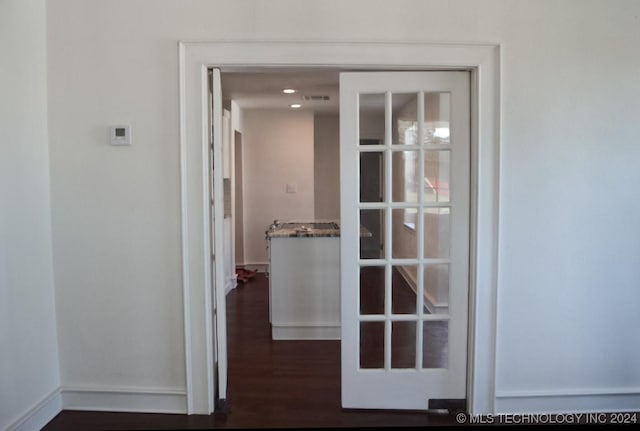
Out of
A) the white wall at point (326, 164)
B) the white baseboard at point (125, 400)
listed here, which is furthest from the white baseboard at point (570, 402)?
the white wall at point (326, 164)

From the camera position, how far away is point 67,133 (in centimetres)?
244

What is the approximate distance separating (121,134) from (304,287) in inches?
75.2

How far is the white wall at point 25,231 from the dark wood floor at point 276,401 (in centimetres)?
29

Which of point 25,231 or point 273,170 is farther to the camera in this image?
point 273,170

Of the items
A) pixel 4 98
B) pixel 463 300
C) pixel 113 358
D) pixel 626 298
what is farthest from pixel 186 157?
pixel 626 298

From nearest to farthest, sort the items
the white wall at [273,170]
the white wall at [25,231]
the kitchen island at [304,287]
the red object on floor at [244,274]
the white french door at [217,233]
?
the white wall at [25,231]
the white french door at [217,233]
the kitchen island at [304,287]
the red object on floor at [244,274]
the white wall at [273,170]

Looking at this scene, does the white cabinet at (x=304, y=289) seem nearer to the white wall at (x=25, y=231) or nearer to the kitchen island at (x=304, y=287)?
the kitchen island at (x=304, y=287)

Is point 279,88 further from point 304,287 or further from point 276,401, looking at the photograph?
point 276,401

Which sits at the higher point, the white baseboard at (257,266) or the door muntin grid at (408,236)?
the door muntin grid at (408,236)

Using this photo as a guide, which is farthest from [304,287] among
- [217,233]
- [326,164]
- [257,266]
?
[326,164]

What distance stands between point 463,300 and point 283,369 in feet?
4.47

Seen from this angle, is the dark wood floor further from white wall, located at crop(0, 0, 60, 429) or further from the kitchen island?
white wall, located at crop(0, 0, 60, 429)

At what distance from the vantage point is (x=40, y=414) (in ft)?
7.72

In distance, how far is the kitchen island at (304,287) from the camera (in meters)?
3.71
